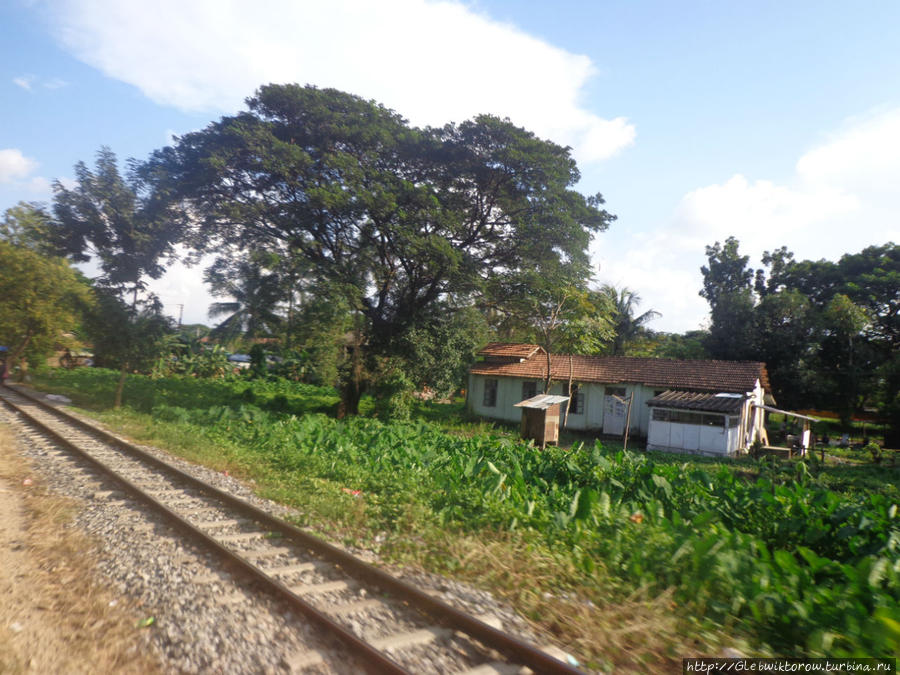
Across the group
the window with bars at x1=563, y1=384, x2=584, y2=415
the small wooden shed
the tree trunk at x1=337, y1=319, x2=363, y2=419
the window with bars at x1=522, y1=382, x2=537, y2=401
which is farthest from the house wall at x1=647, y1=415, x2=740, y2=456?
the tree trunk at x1=337, y1=319, x2=363, y2=419

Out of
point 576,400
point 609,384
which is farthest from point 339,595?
point 576,400

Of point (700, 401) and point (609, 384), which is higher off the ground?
point (609, 384)

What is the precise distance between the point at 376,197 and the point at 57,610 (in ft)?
52.3

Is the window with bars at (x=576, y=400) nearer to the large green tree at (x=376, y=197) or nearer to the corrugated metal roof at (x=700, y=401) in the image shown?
the corrugated metal roof at (x=700, y=401)

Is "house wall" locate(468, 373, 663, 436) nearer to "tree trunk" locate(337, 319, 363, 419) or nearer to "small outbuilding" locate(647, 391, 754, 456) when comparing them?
"small outbuilding" locate(647, 391, 754, 456)

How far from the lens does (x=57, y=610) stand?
4.25 m

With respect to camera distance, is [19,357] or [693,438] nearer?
[693,438]

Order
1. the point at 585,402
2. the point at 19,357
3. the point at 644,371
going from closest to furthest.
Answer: the point at 644,371, the point at 585,402, the point at 19,357

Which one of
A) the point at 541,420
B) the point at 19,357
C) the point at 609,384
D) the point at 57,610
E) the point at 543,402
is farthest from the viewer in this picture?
the point at 19,357

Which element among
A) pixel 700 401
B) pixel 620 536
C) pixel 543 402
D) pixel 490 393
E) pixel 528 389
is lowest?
pixel 490 393

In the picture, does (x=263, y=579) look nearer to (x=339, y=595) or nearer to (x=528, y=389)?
(x=339, y=595)

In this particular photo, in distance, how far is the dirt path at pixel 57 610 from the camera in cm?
352

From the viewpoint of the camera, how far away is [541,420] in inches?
572

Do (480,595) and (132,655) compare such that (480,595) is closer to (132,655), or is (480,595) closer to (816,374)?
(132,655)
